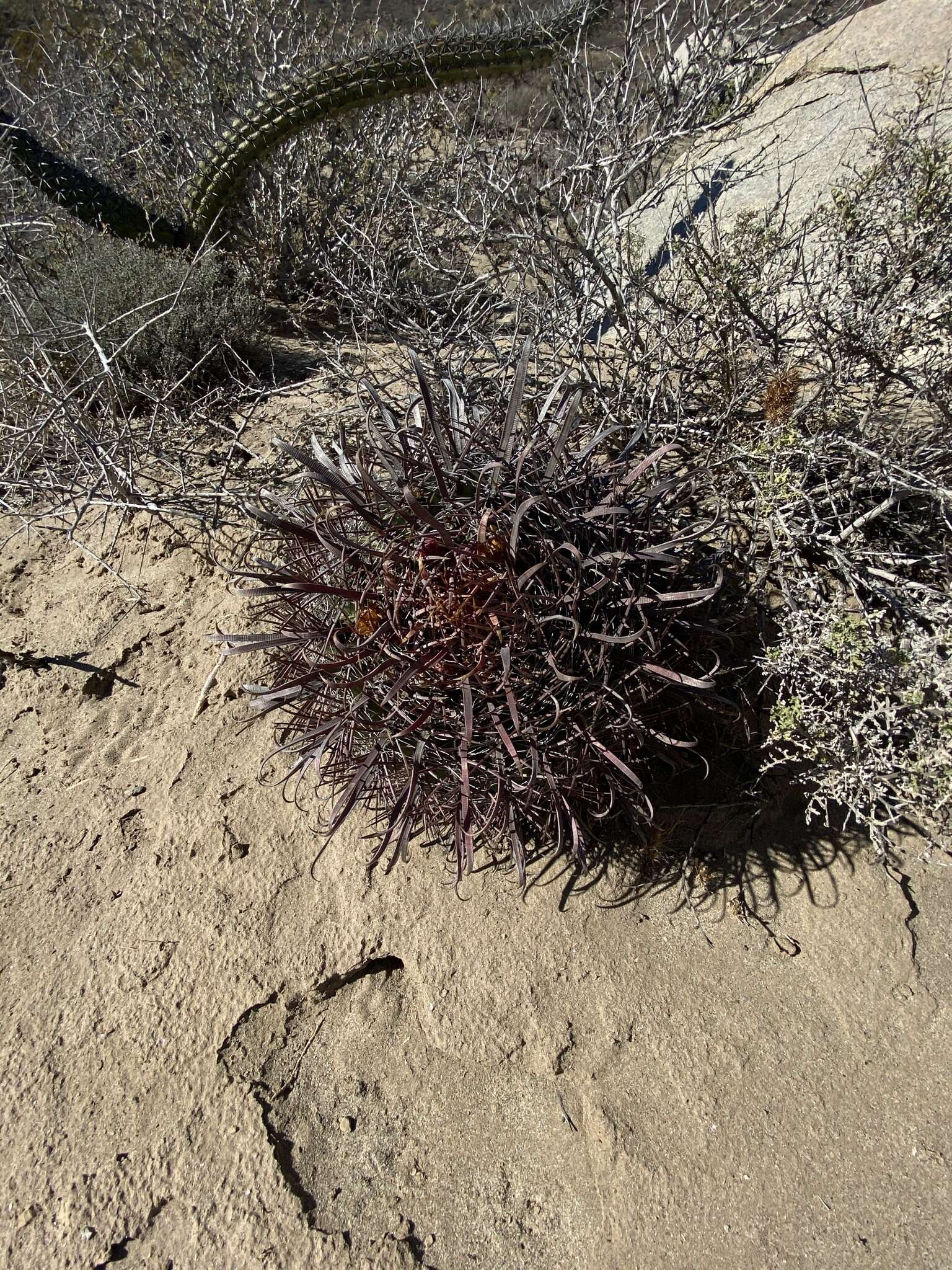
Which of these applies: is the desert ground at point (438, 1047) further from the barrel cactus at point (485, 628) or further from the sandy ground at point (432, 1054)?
the barrel cactus at point (485, 628)

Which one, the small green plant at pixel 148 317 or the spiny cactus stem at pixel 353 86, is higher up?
the spiny cactus stem at pixel 353 86

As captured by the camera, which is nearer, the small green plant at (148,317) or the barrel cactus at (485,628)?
the barrel cactus at (485,628)

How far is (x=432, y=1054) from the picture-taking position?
1986 millimetres

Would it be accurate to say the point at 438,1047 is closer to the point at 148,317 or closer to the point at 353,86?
the point at 148,317

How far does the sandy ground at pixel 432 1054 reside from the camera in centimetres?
175

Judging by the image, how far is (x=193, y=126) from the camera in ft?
15.9

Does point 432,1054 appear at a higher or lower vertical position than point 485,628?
lower

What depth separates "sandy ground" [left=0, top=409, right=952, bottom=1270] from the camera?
1746 millimetres

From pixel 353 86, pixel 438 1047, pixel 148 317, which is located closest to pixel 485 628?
pixel 438 1047

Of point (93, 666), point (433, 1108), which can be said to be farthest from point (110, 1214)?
point (93, 666)

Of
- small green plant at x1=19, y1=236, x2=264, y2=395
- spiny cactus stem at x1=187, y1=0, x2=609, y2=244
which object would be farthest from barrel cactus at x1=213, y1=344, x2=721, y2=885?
spiny cactus stem at x1=187, y1=0, x2=609, y2=244

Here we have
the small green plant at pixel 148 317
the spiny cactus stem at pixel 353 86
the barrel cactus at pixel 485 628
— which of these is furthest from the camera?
the spiny cactus stem at pixel 353 86

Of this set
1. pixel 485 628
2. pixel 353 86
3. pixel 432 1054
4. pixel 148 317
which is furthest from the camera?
pixel 353 86

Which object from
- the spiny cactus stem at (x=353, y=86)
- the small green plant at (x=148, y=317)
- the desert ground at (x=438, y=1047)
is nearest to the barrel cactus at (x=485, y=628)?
the desert ground at (x=438, y=1047)
